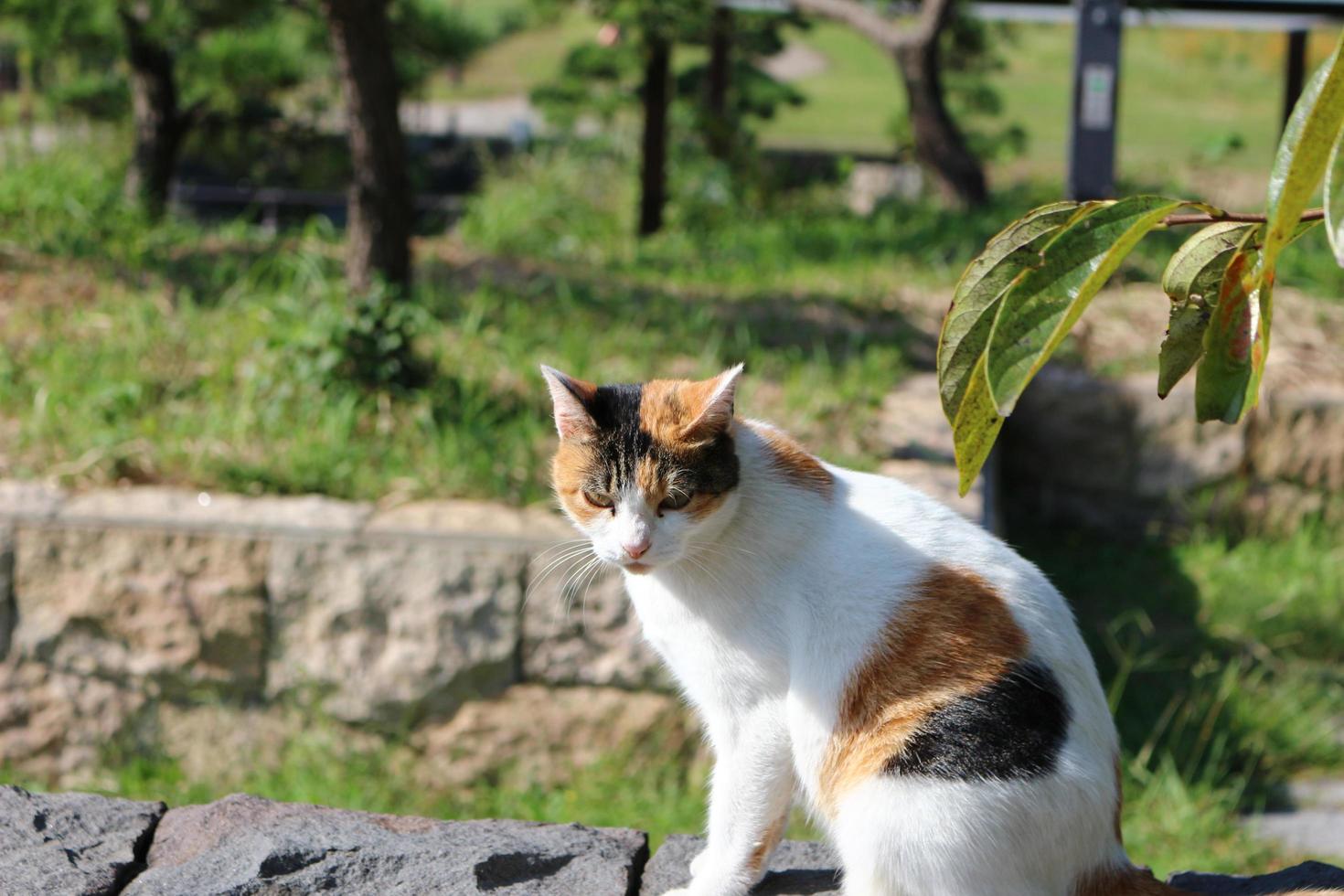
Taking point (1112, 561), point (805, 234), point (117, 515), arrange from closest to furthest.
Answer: point (117, 515), point (1112, 561), point (805, 234)

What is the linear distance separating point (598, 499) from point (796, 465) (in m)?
0.31

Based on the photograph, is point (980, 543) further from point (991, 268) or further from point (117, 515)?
point (117, 515)

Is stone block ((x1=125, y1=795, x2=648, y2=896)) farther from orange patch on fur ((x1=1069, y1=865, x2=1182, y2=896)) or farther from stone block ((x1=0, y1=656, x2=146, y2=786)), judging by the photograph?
stone block ((x1=0, y1=656, x2=146, y2=786))

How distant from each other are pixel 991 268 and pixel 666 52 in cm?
563

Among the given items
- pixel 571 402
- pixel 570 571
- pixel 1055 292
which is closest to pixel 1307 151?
pixel 1055 292

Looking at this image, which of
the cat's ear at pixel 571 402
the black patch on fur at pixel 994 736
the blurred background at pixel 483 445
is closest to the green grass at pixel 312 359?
the blurred background at pixel 483 445

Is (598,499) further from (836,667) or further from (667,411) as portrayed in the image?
(836,667)

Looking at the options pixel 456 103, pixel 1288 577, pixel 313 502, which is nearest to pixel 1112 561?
pixel 1288 577

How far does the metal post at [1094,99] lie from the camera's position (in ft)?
18.5

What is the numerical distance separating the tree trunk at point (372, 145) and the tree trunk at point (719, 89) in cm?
352

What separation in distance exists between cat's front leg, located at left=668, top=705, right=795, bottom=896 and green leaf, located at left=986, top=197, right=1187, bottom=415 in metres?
0.82

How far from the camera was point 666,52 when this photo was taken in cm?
666

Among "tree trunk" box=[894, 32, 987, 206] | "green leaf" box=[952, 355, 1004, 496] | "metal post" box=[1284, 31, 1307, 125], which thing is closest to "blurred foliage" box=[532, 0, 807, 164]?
"tree trunk" box=[894, 32, 987, 206]

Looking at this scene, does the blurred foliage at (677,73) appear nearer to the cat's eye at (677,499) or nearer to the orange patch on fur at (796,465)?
the orange patch on fur at (796,465)
